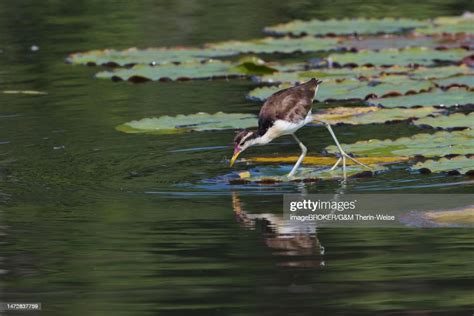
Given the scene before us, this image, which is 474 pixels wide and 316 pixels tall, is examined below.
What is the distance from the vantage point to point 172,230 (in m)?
7.84

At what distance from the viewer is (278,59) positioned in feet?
50.2

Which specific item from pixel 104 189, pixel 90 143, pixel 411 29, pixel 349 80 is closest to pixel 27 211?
pixel 104 189

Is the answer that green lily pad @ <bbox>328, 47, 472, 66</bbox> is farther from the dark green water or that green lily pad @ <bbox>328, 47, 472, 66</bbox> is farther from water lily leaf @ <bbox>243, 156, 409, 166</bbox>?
water lily leaf @ <bbox>243, 156, 409, 166</bbox>

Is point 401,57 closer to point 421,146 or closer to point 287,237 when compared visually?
point 421,146

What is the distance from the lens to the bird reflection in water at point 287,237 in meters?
7.02

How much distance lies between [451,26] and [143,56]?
146 inches

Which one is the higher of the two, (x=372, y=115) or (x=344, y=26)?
(x=372, y=115)

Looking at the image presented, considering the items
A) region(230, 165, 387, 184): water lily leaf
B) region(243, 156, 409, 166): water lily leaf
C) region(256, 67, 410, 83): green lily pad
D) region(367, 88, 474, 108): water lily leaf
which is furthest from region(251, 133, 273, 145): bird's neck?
region(256, 67, 410, 83): green lily pad

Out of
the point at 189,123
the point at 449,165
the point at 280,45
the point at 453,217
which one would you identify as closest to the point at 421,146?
the point at 449,165

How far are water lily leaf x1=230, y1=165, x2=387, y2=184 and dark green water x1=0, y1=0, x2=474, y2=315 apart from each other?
0.33 feet

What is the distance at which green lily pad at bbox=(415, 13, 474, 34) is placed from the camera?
15844 mm

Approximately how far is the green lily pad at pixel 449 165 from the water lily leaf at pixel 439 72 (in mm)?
3472

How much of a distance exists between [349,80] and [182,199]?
427 cm

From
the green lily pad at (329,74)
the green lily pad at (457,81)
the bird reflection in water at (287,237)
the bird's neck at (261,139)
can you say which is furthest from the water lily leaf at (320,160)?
the green lily pad at (329,74)
